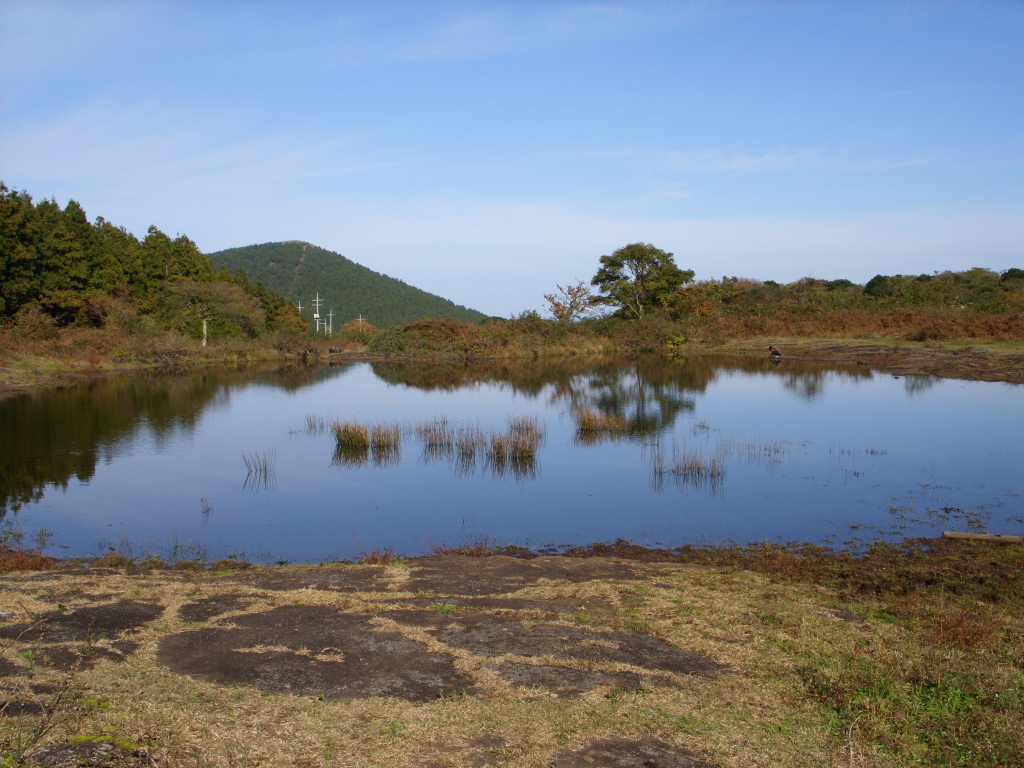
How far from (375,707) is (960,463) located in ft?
45.1

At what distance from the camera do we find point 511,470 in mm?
15523

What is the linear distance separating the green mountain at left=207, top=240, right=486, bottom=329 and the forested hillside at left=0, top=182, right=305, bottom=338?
50723 millimetres

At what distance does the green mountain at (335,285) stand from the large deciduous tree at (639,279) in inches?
2096

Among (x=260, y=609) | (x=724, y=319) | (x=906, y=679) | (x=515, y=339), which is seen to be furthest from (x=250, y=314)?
(x=906, y=679)

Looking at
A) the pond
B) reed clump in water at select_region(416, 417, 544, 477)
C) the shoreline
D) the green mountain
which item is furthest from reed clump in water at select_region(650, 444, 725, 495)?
the green mountain

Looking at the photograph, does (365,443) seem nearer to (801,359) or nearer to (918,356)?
(918,356)

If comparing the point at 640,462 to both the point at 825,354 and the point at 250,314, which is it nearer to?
the point at 825,354

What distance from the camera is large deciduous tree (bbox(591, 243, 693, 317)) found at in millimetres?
54031

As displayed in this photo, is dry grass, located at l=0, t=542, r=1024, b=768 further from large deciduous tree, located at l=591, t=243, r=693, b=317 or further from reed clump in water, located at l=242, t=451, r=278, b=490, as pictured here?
large deciduous tree, located at l=591, t=243, r=693, b=317

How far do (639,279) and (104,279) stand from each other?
114 feet

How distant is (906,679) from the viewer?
5094mm

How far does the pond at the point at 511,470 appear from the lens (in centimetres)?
1115

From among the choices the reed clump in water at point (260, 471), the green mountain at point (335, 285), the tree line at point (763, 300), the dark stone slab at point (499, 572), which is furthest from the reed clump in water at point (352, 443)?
the green mountain at point (335, 285)

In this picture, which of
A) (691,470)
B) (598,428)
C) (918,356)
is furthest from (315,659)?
(918,356)
